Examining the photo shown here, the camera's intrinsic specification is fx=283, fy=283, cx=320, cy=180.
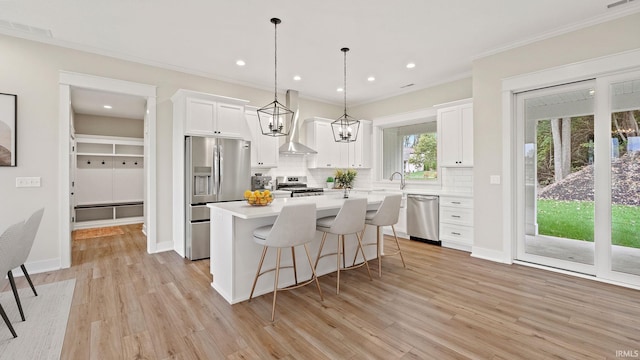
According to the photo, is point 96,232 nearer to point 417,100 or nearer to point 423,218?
point 423,218

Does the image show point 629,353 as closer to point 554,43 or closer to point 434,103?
point 554,43

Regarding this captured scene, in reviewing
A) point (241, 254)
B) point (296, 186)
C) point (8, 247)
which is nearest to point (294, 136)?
point (296, 186)

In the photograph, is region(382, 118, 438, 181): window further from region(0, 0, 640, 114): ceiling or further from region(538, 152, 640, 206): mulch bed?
region(538, 152, 640, 206): mulch bed

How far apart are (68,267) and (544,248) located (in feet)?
20.2

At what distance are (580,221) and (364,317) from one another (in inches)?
118

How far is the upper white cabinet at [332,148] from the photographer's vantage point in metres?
6.09

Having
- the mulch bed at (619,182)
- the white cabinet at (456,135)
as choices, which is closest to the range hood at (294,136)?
the white cabinet at (456,135)

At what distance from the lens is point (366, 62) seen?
4387mm

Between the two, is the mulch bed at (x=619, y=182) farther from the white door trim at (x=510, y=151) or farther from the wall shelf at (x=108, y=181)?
the wall shelf at (x=108, y=181)

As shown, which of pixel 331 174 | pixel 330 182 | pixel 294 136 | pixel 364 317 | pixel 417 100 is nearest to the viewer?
pixel 364 317

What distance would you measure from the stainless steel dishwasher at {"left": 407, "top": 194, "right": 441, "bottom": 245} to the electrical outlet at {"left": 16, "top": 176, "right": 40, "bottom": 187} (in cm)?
542

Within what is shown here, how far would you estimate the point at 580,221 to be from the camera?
11.1 feet

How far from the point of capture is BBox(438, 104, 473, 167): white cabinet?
4641 mm

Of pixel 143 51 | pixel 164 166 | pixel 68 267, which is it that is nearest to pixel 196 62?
pixel 143 51
